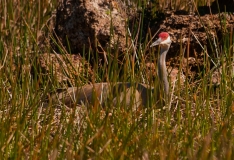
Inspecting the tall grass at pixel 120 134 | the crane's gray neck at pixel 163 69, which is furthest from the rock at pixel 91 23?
the tall grass at pixel 120 134

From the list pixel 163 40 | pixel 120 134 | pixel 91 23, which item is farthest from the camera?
pixel 91 23

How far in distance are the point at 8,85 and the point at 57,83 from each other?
17.1 inches

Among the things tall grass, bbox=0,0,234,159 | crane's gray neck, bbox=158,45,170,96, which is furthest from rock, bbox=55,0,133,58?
tall grass, bbox=0,0,234,159

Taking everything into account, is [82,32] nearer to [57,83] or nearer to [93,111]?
[57,83]

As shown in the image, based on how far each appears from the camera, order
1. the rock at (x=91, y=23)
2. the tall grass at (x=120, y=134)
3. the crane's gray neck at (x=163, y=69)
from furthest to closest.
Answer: the rock at (x=91, y=23) < the crane's gray neck at (x=163, y=69) < the tall grass at (x=120, y=134)

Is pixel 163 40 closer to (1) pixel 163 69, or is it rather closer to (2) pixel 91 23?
(1) pixel 163 69

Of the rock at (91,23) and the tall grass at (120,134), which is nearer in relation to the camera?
the tall grass at (120,134)

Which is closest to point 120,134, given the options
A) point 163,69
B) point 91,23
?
point 163,69

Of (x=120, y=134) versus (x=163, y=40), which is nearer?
(x=120, y=134)

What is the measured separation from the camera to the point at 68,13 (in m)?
6.67

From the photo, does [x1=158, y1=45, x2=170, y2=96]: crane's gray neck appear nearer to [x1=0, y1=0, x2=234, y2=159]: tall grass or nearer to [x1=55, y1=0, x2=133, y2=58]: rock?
[x1=0, y1=0, x2=234, y2=159]: tall grass

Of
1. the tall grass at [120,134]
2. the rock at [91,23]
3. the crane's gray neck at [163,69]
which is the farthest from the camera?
the rock at [91,23]

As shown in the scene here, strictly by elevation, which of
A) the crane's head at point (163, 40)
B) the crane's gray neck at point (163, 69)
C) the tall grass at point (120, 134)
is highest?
the crane's head at point (163, 40)

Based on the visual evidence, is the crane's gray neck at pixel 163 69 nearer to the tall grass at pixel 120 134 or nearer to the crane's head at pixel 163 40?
the crane's head at pixel 163 40
